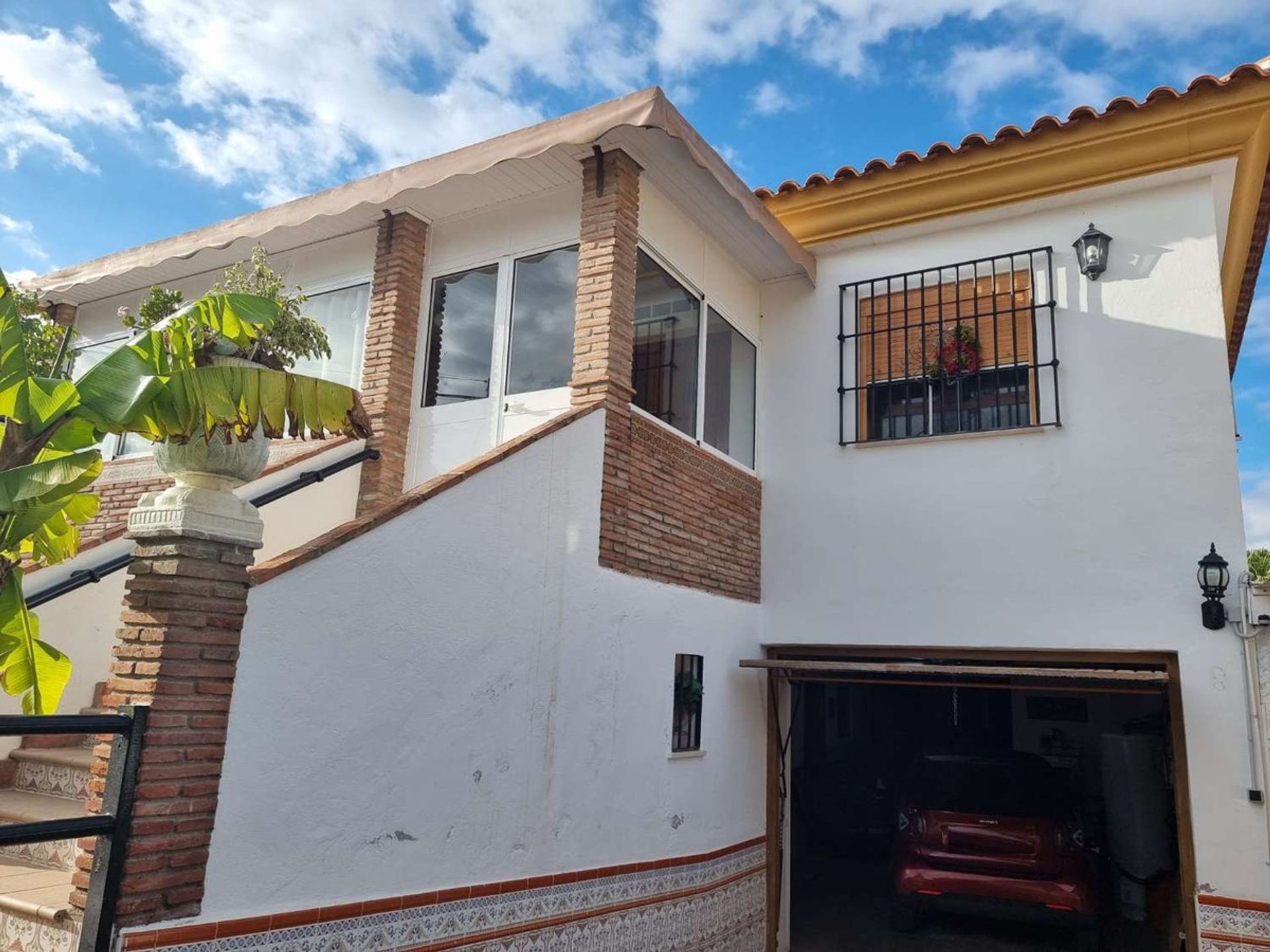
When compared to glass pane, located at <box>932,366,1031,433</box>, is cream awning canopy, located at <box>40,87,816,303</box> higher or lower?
higher

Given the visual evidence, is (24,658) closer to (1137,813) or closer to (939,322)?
(939,322)

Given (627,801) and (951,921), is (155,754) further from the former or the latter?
(951,921)

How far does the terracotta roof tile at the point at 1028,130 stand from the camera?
6812 millimetres

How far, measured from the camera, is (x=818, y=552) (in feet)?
26.9

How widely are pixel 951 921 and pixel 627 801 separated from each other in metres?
4.94

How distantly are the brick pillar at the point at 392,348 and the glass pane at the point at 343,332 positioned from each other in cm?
24

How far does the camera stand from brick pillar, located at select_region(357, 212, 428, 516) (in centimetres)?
752

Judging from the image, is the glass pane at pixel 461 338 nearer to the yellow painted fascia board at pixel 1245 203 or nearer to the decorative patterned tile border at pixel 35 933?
the decorative patterned tile border at pixel 35 933

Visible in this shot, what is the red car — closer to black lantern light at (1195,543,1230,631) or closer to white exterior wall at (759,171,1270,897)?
white exterior wall at (759,171,1270,897)

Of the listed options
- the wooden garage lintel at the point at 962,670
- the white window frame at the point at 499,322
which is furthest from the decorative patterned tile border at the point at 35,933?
the wooden garage lintel at the point at 962,670

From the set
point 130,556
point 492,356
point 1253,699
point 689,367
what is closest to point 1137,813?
point 1253,699

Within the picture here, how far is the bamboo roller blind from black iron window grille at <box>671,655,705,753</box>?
316cm

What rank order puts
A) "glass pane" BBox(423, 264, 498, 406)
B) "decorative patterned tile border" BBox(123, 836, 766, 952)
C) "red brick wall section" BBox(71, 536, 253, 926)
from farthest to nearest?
"glass pane" BBox(423, 264, 498, 406), "decorative patterned tile border" BBox(123, 836, 766, 952), "red brick wall section" BBox(71, 536, 253, 926)

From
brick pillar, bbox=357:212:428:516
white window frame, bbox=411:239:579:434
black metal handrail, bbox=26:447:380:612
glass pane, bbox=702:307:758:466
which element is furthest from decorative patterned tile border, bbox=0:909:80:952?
glass pane, bbox=702:307:758:466
